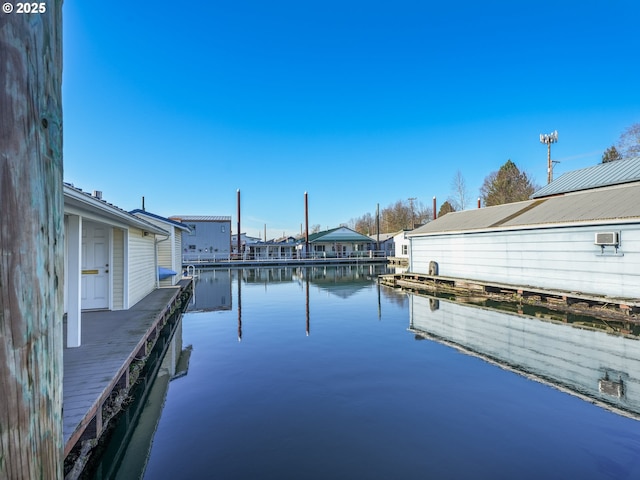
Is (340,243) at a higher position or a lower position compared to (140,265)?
A: higher

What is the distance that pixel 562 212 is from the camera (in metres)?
12.4

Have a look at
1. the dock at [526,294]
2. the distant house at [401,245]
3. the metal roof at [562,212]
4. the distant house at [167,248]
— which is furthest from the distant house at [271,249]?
the metal roof at [562,212]

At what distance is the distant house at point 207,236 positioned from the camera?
3947 centimetres

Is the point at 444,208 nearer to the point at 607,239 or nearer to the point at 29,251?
the point at 607,239

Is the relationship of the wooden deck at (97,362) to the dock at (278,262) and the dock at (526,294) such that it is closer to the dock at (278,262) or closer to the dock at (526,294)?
the dock at (526,294)

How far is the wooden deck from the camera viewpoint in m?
3.34

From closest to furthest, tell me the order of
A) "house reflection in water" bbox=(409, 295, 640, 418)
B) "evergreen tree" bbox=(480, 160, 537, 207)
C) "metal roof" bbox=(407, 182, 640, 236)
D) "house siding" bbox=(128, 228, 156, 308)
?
"house reflection in water" bbox=(409, 295, 640, 418), "house siding" bbox=(128, 228, 156, 308), "metal roof" bbox=(407, 182, 640, 236), "evergreen tree" bbox=(480, 160, 537, 207)

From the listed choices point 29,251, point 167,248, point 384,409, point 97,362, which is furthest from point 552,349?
point 167,248

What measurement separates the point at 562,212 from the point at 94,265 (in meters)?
13.9

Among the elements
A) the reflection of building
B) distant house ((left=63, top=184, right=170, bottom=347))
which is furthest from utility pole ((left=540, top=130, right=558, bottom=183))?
distant house ((left=63, top=184, right=170, bottom=347))

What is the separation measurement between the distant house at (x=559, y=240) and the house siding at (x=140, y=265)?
12.2 m

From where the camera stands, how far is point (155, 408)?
476 centimetres

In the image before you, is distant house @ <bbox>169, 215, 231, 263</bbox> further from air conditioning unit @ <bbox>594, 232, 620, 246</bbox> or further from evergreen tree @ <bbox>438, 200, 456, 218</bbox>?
evergreen tree @ <bbox>438, 200, 456, 218</bbox>

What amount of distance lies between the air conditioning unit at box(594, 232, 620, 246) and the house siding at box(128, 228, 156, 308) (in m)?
12.5
